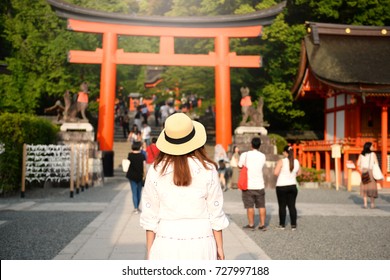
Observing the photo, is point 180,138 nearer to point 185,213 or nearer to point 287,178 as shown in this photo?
point 185,213

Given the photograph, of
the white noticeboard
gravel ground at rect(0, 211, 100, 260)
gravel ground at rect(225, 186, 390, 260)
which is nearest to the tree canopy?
the white noticeboard

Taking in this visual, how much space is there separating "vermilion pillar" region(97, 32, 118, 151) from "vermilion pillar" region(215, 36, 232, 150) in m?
4.32

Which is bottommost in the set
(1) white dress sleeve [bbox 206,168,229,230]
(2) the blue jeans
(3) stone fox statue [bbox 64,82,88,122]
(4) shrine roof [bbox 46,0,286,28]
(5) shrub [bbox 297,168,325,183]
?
(5) shrub [bbox 297,168,325,183]

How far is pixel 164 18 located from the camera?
62.7 ft

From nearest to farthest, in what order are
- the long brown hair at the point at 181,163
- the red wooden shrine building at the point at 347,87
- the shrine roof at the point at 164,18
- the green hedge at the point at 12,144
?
the long brown hair at the point at 181,163 → the green hedge at the point at 12,144 → the red wooden shrine building at the point at 347,87 → the shrine roof at the point at 164,18

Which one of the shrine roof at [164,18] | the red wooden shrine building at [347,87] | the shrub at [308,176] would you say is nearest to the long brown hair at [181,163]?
the red wooden shrine building at [347,87]

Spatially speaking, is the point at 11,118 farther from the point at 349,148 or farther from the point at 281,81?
the point at 281,81

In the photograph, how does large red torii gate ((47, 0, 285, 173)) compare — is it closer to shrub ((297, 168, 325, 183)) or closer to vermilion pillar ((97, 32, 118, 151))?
vermilion pillar ((97, 32, 118, 151))

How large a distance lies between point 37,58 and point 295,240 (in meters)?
21.8

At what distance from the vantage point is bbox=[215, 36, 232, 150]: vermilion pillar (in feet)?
63.5

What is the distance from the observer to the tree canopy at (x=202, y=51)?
23625 mm

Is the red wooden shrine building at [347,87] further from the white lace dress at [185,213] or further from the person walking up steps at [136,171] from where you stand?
the white lace dress at [185,213]

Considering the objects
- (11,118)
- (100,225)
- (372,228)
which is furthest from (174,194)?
(11,118)

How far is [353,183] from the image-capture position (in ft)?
61.2
